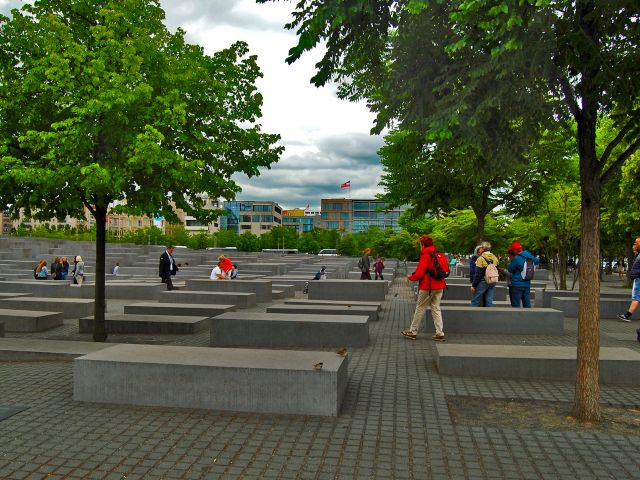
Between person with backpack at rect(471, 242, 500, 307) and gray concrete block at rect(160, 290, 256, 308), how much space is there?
689cm

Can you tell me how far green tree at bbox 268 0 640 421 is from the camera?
15.2 feet

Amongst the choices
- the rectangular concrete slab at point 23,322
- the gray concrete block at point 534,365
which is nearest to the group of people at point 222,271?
the rectangular concrete slab at point 23,322

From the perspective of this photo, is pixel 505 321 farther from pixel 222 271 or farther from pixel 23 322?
pixel 222 271

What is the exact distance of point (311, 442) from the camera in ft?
15.8

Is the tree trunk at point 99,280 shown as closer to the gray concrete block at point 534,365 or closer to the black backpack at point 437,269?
the black backpack at point 437,269

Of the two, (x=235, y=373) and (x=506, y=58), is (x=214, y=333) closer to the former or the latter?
(x=235, y=373)

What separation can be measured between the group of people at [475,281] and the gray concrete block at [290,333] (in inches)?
50.5

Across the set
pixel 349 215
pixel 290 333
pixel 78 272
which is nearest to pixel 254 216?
pixel 349 215

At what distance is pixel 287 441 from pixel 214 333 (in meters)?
5.32

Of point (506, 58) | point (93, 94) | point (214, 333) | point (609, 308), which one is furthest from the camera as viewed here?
point (609, 308)

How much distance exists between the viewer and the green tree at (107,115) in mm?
8148

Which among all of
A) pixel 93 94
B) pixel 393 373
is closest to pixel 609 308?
pixel 393 373

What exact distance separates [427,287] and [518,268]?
3862mm

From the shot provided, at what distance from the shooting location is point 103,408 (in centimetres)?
578
